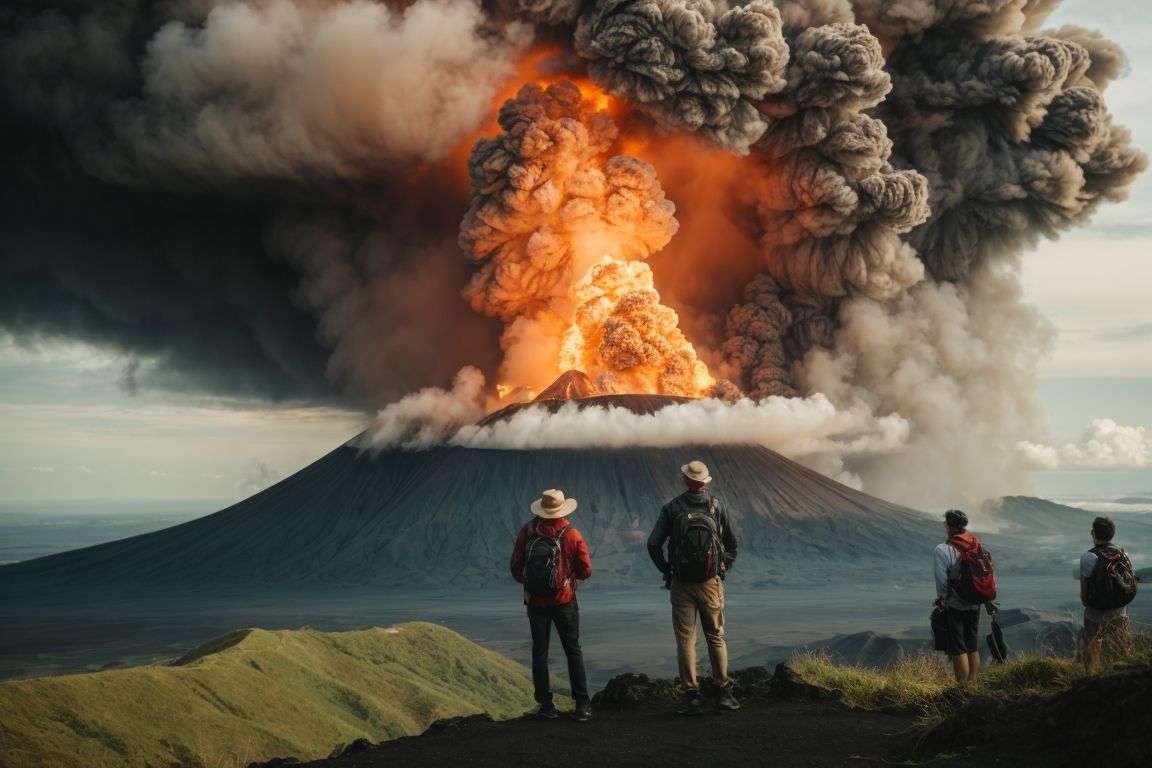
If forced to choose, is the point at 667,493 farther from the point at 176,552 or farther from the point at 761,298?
the point at 176,552

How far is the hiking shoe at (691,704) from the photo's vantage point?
33.8 feet

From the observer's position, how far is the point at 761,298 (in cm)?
7062

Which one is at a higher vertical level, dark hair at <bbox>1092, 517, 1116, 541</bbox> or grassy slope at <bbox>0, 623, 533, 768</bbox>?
dark hair at <bbox>1092, 517, 1116, 541</bbox>

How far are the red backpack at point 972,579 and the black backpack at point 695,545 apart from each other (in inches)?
96.1

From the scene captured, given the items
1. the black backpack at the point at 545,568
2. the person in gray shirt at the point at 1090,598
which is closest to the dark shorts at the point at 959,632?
the person in gray shirt at the point at 1090,598

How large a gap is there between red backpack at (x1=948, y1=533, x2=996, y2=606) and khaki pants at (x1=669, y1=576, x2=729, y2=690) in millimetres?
2384

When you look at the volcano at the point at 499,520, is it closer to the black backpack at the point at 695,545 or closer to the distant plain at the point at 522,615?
the distant plain at the point at 522,615

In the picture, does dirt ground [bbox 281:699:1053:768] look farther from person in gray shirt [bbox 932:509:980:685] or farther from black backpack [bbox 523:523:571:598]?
black backpack [bbox 523:523:571:598]

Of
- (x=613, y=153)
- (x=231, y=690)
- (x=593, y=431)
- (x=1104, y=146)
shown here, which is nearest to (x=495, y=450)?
(x=593, y=431)

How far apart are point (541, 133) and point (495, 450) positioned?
4182cm

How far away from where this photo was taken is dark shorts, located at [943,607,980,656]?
10766 mm

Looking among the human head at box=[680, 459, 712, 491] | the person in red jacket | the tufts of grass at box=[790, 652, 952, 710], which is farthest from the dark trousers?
the tufts of grass at box=[790, 652, 952, 710]

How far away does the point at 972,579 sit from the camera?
34.9ft

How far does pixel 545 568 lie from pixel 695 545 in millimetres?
1452
